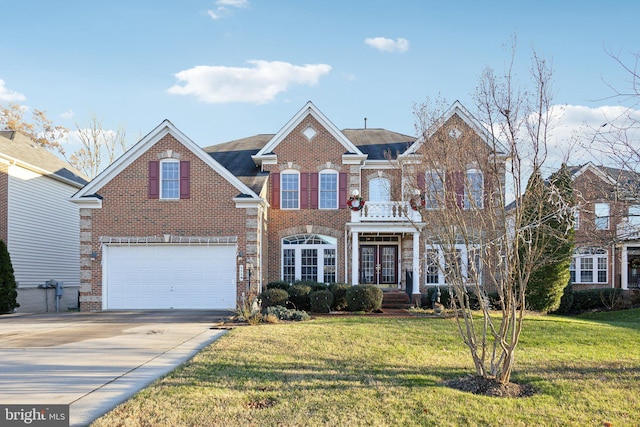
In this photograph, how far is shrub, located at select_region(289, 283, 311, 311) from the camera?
59.4 ft

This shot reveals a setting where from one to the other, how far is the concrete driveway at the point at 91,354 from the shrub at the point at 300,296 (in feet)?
7.94

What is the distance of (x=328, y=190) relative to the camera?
21797 mm

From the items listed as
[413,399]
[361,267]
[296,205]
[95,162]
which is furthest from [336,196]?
[95,162]

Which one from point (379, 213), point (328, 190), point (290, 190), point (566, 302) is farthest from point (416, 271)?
point (290, 190)

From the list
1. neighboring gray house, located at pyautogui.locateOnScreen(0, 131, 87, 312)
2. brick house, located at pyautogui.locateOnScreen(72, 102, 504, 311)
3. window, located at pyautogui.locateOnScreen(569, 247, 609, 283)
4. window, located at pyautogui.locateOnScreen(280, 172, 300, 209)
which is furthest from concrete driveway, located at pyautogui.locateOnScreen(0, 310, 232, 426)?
window, located at pyautogui.locateOnScreen(569, 247, 609, 283)

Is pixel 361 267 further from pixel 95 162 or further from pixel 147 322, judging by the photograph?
pixel 95 162

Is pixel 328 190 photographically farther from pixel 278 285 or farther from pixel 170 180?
pixel 170 180

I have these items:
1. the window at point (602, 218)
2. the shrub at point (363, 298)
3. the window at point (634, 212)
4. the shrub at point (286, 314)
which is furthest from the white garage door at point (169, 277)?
the window at point (634, 212)

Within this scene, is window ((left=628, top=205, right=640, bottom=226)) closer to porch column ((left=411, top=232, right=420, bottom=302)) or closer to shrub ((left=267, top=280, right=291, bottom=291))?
porch column ((left=411, top=232, right=420, bottom=302))

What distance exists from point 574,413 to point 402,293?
44.9 ft

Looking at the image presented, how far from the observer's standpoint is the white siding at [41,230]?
2136cm

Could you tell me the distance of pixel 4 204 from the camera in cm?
2069

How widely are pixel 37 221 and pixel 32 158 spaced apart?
2758mm

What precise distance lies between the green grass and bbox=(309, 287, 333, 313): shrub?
220 inches
